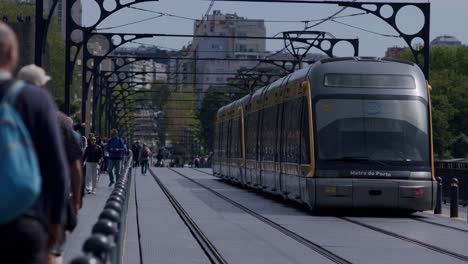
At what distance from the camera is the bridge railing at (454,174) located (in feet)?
110

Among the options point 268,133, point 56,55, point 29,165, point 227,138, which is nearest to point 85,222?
point 268,133

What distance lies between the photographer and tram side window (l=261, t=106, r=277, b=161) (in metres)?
31.2

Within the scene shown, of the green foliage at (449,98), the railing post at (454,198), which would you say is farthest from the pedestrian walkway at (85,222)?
the green foliage at (449,98)

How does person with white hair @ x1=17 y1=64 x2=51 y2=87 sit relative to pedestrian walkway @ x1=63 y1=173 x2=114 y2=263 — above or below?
above

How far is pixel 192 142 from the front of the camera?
572 feet

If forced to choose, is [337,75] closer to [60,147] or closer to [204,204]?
[204,204]

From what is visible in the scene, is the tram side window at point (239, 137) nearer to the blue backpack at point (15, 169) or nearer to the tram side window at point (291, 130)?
the tram side window at point (291, 130)

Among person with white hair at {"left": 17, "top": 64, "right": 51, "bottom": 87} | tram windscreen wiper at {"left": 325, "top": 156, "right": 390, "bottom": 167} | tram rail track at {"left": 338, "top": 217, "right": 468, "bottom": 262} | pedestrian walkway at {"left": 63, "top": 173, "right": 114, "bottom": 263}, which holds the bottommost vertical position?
tram rail track at {"left": 338, "top": 217, "right": 468, "bottom": 262}

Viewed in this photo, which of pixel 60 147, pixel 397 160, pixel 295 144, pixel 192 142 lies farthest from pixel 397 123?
pixel 192 142

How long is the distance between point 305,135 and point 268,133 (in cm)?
739

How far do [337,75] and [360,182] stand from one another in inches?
92.3

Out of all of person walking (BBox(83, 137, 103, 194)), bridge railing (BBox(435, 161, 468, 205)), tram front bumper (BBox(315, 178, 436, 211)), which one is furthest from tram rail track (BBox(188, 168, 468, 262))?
bridge railing (BBox(435, 161, 468, 205))

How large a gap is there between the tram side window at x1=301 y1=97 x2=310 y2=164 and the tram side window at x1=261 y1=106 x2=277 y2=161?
211 inches

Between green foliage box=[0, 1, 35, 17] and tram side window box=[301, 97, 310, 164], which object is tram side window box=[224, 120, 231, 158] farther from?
green foliage box=[0, 1, 35, 17]
